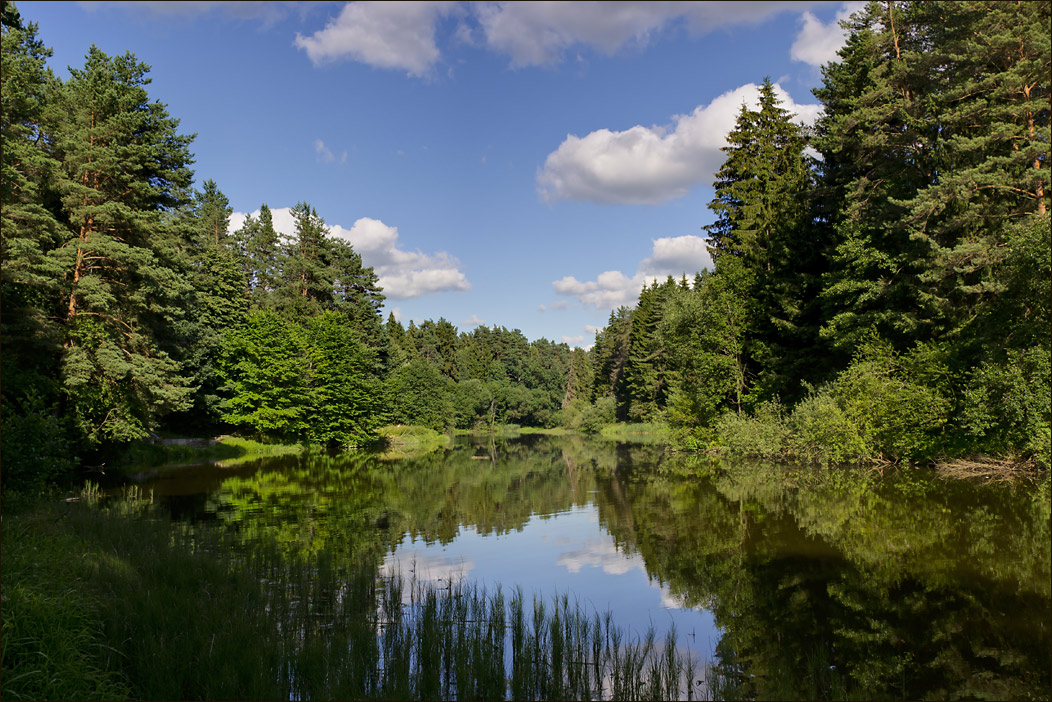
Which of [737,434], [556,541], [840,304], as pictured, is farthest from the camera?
[737,434]

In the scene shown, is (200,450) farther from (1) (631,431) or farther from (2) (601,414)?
(2) (601,414)

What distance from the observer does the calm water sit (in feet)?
25.2

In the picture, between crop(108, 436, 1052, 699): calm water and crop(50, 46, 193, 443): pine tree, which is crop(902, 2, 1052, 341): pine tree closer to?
crop(108, 436, 1052, 699): calm water

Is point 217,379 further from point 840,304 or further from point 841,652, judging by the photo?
point 841,652

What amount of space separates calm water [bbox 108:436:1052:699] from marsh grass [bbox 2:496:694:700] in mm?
1625

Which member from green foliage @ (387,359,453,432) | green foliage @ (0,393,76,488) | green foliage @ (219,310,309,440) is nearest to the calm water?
green foliage @ (0,393,76,488)

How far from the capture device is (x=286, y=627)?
27.0 ft

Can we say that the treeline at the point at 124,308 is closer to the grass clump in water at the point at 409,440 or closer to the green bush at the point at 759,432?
the grass clump in water at the point at 409,440

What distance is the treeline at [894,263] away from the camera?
20047mm

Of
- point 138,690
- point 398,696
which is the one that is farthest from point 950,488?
point 138,690

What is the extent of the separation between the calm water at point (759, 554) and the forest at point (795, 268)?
355 cm

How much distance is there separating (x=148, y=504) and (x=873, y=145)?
103 feet

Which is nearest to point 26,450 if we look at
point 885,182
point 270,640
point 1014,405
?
point 270,640

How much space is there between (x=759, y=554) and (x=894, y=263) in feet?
61.2
